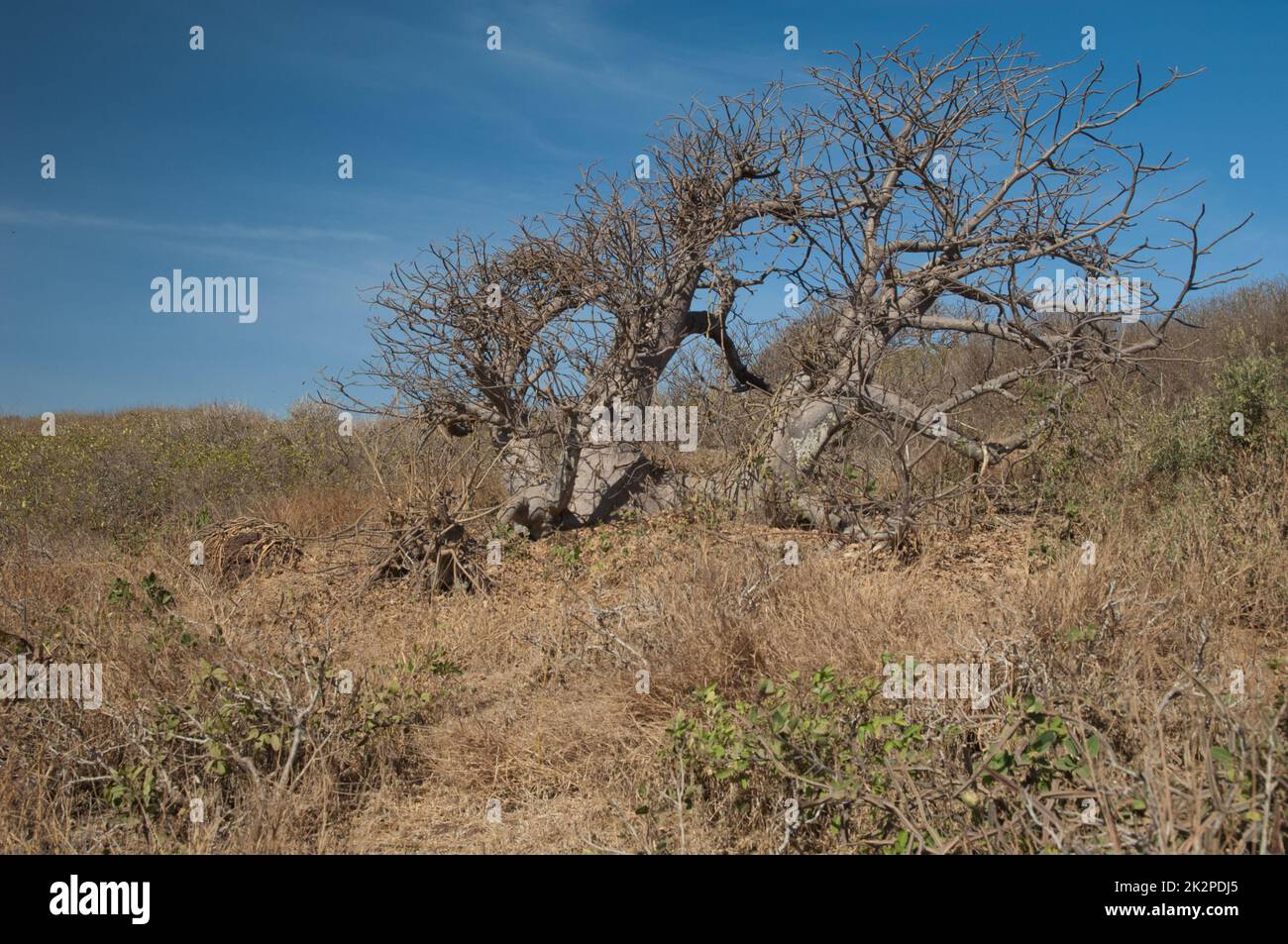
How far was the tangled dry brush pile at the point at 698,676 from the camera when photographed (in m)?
3.45

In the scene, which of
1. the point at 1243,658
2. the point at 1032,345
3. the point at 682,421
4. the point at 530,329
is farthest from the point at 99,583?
the point at 1032,345

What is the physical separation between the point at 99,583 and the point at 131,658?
2047 millimetres

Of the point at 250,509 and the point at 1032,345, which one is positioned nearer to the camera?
the point at 1032,345

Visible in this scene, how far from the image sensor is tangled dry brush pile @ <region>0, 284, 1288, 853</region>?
345cm

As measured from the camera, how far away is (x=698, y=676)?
4941 millimetres

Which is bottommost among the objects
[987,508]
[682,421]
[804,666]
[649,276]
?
[804,666]

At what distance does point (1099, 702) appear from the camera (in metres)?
3.83

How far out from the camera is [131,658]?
5.18 m

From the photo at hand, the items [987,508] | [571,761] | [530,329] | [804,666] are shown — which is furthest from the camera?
[530,329]

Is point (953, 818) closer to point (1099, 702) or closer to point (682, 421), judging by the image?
point (1099, 702)

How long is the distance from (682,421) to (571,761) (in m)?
4.84
